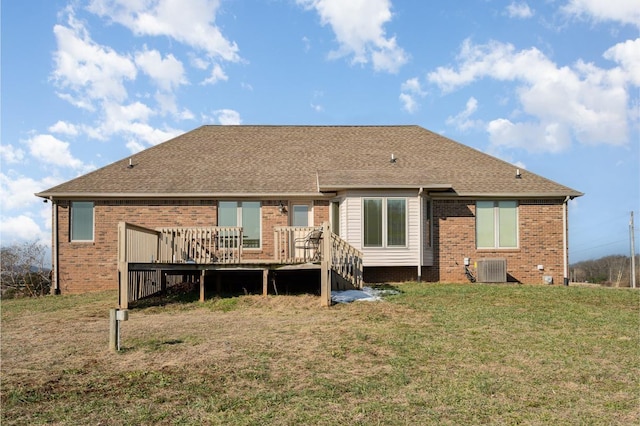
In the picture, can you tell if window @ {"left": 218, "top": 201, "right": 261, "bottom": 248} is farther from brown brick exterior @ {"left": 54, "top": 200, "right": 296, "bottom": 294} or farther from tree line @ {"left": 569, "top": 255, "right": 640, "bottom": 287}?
tree line @ {"left": 569, "top": 255, "right": 640, "bottom": 287}

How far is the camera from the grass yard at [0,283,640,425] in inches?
217

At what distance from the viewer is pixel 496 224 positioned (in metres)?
17.8

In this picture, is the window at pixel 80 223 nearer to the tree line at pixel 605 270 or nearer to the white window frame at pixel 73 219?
the white window frame at pixel 73 219

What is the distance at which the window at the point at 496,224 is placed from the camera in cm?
1778

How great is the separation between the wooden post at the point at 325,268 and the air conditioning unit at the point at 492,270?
689cm

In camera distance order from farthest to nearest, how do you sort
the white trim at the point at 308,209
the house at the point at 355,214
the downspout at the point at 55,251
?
the white trim at the point at 308,209 → the downspout at the point at 55,251 → the house at the point at 355,214

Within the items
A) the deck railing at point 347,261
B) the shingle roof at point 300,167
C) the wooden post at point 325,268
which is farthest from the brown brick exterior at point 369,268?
the wooden post at point 325,268

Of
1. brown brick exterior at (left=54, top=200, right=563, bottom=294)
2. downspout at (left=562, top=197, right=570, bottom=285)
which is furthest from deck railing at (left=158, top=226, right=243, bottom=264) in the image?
downspout at (left=562, top=197, right=570, bottom=285)

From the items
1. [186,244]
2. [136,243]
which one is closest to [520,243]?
[186,244]

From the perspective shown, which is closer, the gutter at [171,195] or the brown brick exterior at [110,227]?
the gutter at [171,195]

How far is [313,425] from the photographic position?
5.12m

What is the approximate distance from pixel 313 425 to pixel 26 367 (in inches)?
180

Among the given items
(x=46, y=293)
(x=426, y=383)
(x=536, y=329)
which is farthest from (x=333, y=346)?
(x=46, y=293)

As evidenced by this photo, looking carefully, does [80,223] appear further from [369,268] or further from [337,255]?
[369,268]
